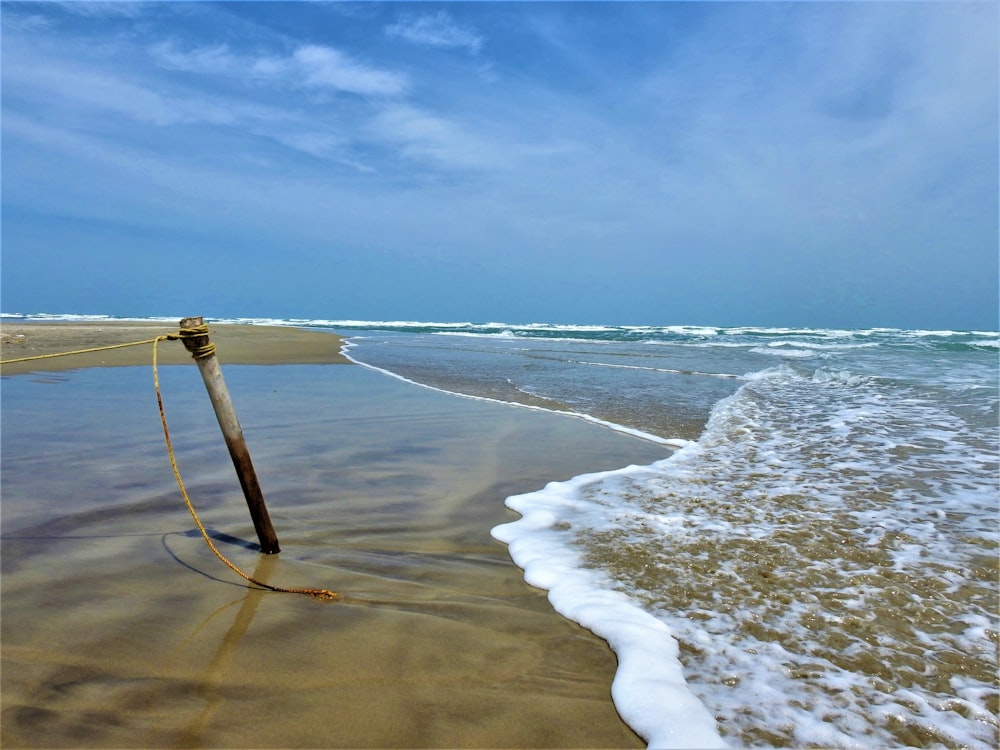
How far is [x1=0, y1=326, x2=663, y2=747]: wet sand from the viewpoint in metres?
2.09

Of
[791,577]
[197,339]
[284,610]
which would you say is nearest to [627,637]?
[791,577]

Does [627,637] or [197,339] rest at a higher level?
[197,339]

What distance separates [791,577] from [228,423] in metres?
3.46

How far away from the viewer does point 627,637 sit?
2758mm

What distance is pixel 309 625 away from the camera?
2713 millimetres

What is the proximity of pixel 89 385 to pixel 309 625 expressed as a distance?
361 inches

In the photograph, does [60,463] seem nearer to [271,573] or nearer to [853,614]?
[271,573]

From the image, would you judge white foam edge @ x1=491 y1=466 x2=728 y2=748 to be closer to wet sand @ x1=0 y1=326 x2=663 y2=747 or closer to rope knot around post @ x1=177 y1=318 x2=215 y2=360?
wet sand @ x1=0 y1=326 x2=663 y2=747

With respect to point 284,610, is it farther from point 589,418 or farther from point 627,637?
point 589,418

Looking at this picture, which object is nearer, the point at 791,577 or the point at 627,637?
the point at 627,637

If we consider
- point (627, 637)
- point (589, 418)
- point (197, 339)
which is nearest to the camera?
point (627, 637)

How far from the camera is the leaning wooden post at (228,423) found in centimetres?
332

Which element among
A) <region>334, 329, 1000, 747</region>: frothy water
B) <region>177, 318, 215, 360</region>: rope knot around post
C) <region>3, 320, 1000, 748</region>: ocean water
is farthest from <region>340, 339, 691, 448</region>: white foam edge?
<region>177, 318, 215, 360</region>: rope knot around post

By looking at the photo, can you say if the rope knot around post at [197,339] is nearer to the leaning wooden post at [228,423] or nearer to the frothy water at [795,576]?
the leaning wooden post at [228,423]
